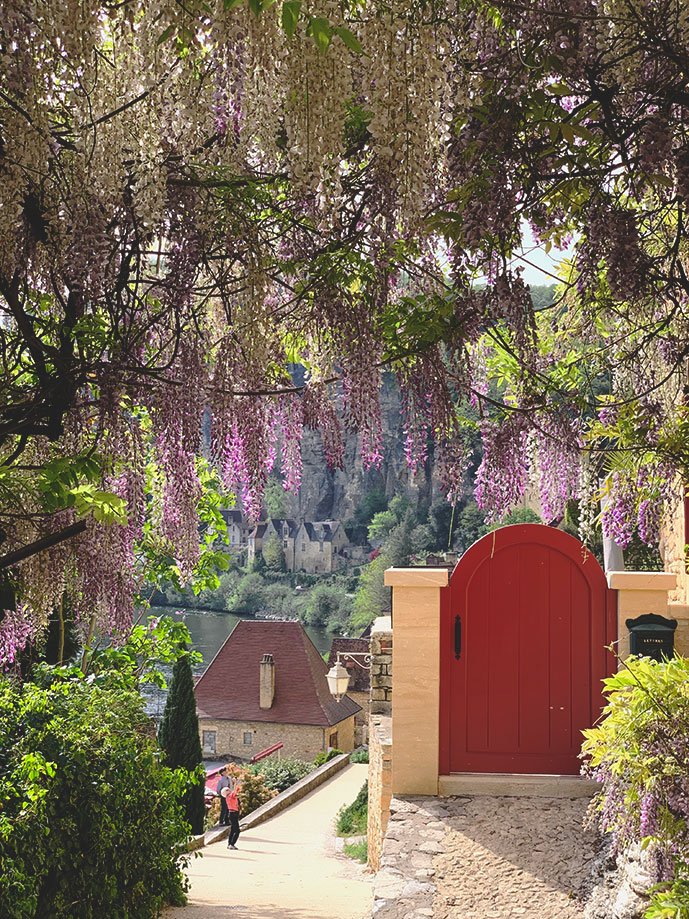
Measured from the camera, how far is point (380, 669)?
8625 mm

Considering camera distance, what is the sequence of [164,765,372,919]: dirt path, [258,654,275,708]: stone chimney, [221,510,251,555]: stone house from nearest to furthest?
[164,765,372,919]: dirt path → [258,654,275,708]: stone chimney → [221,510,251,555]: stone house

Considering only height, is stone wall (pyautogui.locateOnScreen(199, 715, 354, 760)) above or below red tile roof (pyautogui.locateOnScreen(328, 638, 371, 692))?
below

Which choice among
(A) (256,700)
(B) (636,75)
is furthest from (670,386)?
(A) (256,700)

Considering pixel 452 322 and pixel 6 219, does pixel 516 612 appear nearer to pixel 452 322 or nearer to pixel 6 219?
pixel 452 322

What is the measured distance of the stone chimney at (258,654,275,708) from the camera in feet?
98.4

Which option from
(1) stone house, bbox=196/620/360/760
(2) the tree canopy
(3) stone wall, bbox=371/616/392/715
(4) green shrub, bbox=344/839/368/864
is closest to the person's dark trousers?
(4) green shrub, bbox=344/839/368/864

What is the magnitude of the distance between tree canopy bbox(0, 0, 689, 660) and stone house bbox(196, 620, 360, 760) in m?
25.3

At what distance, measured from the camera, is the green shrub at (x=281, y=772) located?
21.2 meters

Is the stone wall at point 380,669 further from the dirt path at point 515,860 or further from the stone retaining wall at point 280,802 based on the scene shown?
the stone retaining wall at point 280,802

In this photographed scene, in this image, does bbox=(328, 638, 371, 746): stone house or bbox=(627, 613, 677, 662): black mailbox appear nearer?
bbox=(627, 613, 677, 662): black mailbox

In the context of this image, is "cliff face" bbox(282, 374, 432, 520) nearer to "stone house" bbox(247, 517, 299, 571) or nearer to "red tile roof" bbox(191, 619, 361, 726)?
"stone house" bbox(247, 517, 299, 571)

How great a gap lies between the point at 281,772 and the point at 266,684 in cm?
812

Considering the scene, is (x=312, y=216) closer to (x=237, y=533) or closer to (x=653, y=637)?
(x=653, y=637)

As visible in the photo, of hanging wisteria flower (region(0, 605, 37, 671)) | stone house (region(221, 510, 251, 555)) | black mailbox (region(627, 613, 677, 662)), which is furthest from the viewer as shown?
stone house (region(221, 510, 251, 555))
